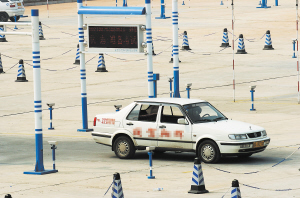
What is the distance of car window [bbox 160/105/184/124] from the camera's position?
16984 millimetres

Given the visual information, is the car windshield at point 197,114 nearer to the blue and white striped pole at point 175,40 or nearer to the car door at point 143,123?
the car door at point 143,123

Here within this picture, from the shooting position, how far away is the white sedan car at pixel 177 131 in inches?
638

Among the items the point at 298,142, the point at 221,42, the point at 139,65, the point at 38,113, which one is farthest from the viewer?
the point at 221,42

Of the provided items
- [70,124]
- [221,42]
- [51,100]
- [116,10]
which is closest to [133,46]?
[116,10]

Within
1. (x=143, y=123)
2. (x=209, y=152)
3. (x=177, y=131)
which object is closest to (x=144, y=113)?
(x=143, y=123)

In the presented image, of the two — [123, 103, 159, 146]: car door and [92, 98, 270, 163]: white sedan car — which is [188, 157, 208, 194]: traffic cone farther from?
[123, 103, 159, 146]: car door

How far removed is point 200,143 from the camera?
16.5m

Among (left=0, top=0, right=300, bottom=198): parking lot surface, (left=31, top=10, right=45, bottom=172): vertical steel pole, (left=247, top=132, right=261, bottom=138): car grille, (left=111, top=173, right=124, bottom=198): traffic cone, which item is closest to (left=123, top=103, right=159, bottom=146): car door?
(left=0, top=0, right=300, bottom=198): parking lot surface

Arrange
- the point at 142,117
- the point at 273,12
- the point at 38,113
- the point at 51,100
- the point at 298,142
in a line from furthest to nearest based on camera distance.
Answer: the point at 273,12 → the point at 51,100 → the point at 298,142 → the point at 142,117 → the point at 38,113

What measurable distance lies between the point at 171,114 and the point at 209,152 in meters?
1.38

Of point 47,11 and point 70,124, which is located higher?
point 47,11

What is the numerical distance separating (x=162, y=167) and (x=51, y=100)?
12871 mm

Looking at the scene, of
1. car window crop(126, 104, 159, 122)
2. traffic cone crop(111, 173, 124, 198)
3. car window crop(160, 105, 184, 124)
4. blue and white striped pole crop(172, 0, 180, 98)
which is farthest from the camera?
blue and white striped pole crop(172, 0, 180, 98)

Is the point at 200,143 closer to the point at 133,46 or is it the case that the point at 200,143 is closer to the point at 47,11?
the point at 133,46
